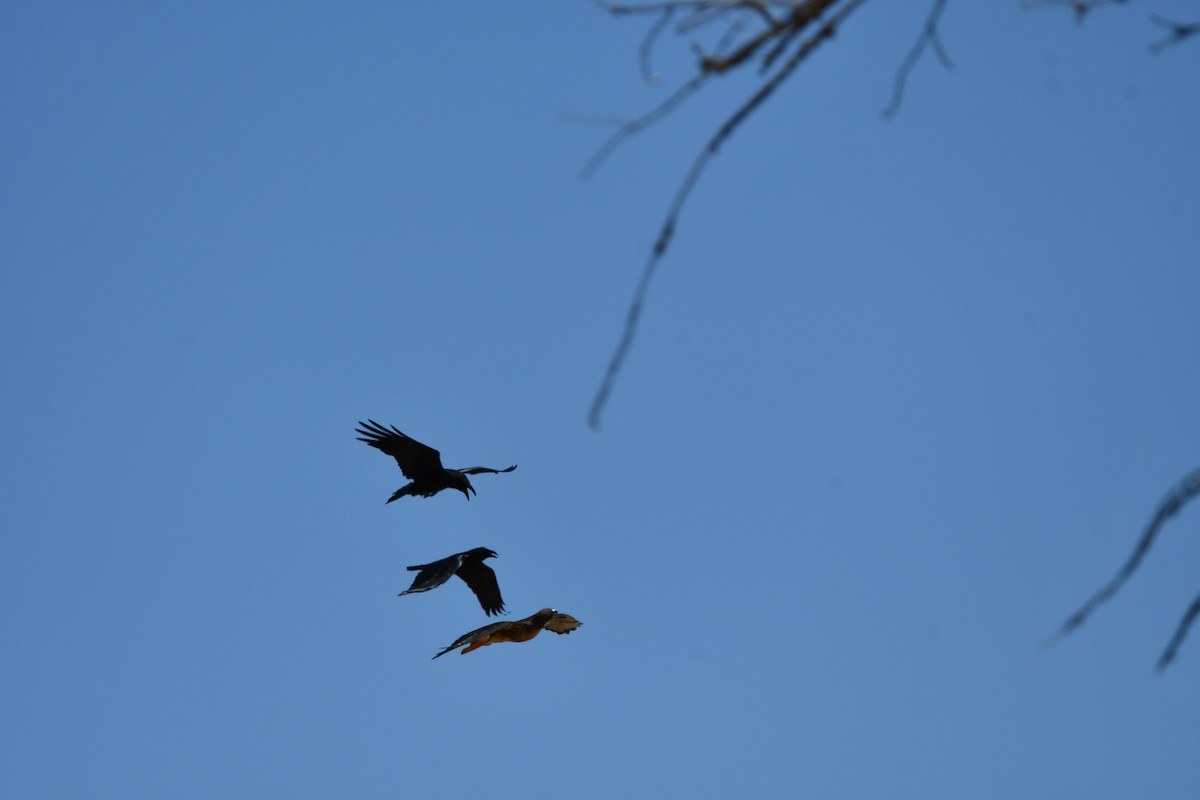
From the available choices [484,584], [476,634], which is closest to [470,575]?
[484,584]

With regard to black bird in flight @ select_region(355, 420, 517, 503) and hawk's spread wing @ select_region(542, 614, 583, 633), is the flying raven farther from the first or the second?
black bird in flight @ select_region(355, 420, 517, 503)

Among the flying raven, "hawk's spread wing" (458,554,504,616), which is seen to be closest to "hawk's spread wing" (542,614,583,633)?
the flying raven

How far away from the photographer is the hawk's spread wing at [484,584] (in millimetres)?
18312

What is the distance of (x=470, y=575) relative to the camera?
18406 mm

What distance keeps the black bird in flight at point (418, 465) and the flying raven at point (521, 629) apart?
13.6ft

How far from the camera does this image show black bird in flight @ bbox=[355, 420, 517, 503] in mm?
17828

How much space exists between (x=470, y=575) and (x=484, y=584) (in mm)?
282

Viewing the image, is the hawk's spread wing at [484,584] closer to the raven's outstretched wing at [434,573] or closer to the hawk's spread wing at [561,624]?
the raven's outstretched wing at [434,573]

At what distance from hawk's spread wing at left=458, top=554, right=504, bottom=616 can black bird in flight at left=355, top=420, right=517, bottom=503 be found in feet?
3.12

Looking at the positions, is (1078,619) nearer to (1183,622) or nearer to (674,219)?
(1183,622)

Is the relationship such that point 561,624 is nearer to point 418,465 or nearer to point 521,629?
point 521,629

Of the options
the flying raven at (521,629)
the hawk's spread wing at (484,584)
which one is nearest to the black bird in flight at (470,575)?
the hawk's spread wing at (484,584)

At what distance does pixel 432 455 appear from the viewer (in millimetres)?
17812

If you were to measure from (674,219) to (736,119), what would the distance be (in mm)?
247
